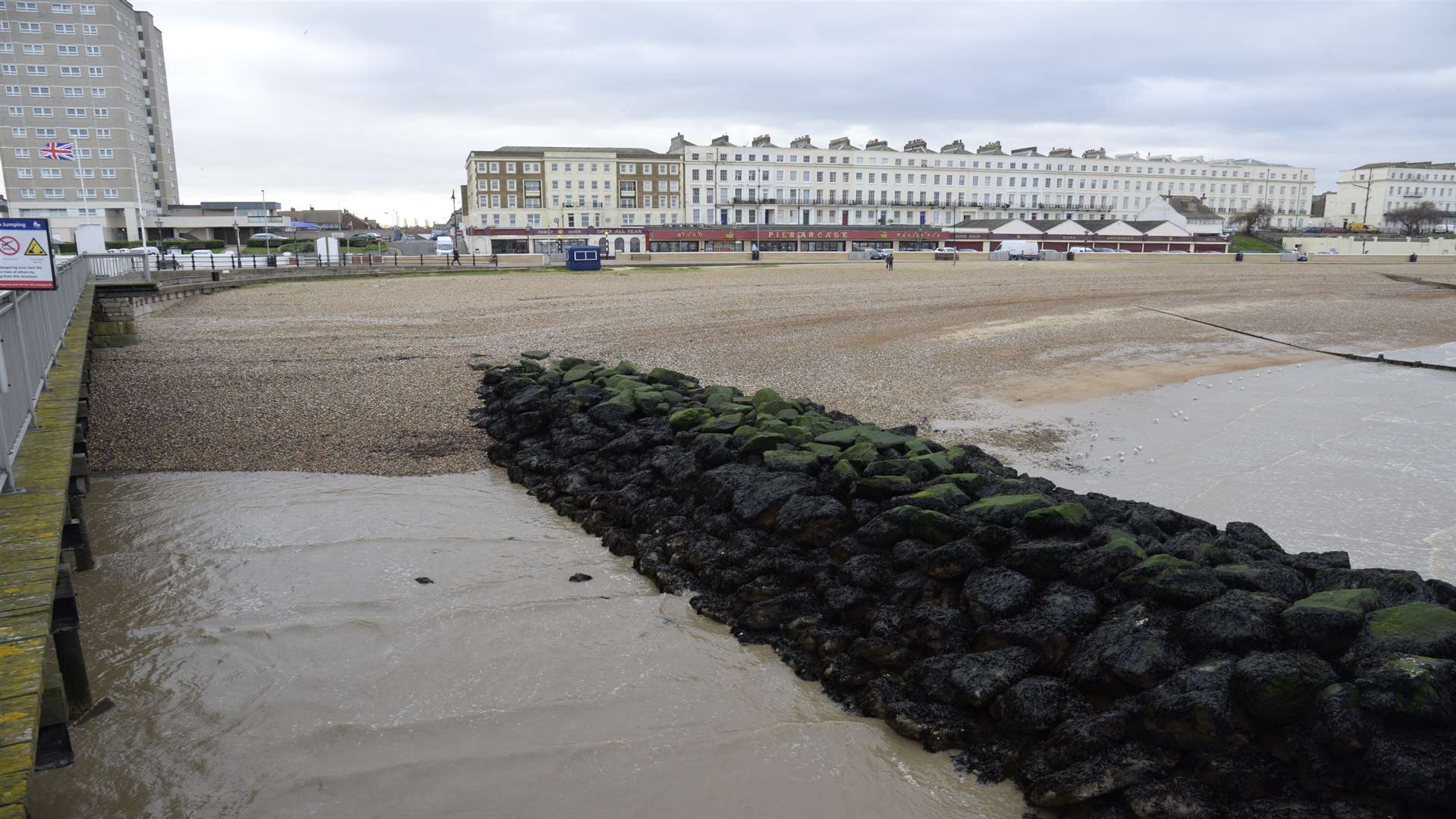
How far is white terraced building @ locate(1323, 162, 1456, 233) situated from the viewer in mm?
121000

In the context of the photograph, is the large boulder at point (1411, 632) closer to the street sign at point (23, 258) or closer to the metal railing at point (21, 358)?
the metal railing at point (21, 358)

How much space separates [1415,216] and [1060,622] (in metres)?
132

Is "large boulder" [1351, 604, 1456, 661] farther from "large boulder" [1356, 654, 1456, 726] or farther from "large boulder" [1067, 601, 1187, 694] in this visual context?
"large boulder" [1067, 601, 1187, 694]

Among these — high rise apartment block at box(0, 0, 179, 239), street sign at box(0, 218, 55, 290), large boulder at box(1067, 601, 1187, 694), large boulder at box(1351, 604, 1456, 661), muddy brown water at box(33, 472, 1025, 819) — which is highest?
high rise apartment block at box(0, 0, 179, 239)

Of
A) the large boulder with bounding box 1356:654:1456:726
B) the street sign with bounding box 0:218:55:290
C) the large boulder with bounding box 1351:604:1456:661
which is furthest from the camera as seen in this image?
the street sign with bounding box 0:218:55:290

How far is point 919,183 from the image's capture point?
98.7 m

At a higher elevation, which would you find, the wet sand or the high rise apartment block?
the high rise apartment block

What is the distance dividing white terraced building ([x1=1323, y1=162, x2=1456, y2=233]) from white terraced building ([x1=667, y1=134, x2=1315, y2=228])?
18.7m

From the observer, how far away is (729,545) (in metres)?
8.09

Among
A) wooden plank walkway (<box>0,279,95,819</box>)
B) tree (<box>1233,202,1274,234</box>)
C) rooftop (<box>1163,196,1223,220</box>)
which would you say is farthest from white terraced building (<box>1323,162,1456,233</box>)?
wooden plank walkway (<box>0,279,95,819</box>)

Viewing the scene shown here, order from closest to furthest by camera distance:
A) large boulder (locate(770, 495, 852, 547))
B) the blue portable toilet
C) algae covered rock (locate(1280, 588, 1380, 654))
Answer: algae covered rock (locate(1280, 588, 1380, 654)) → large boulder (locate(770, 495, 852, 547)) → the blue portable toilet

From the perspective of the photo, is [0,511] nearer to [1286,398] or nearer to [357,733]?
[357,733]

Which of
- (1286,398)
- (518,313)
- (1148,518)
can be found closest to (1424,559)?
(1148,518)

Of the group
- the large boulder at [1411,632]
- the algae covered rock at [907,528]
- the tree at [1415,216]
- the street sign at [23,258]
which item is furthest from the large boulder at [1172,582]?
the tree at [1415,216]
